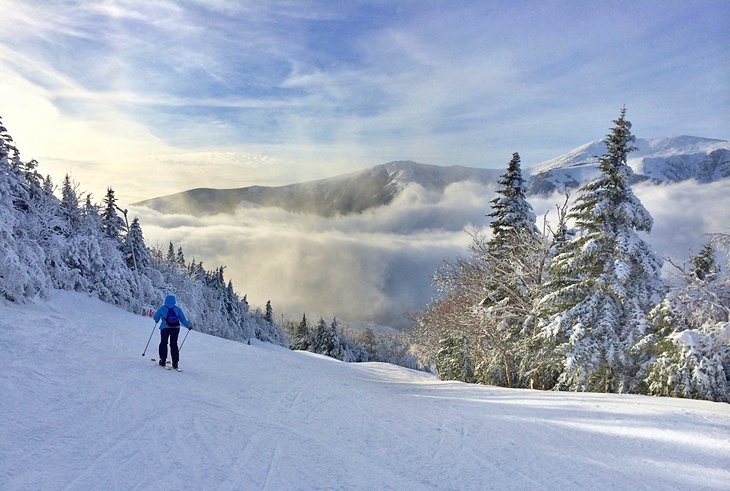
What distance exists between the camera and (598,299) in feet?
53.0

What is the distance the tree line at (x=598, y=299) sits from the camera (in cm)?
1222

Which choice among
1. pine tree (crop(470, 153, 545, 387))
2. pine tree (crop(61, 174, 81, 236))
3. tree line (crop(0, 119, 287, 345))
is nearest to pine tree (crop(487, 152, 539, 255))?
pine tree (crop(470, 153, 545, 387))

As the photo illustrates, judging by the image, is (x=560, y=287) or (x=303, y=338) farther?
(x=303, y=338)

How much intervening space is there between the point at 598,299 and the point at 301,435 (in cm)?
1337

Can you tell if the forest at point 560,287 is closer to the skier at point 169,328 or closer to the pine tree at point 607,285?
the pine tree at point 607,285

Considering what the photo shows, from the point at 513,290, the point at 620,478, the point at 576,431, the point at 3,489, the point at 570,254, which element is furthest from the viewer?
the point at 513,290

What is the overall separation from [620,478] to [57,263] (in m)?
29.8

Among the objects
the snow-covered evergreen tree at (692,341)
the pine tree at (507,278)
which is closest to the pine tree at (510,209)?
the pine tree at (507,278)

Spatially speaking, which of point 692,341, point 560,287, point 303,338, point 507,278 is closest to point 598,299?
point 560,287

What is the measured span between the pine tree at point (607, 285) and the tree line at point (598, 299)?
0.12 ft

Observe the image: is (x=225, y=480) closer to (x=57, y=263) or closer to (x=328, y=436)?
(x=328, y=436)

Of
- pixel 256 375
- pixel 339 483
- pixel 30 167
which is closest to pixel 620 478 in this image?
pixel 339 483

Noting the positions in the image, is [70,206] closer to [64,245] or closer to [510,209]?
[64,245]

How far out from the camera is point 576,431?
7.99 meters
